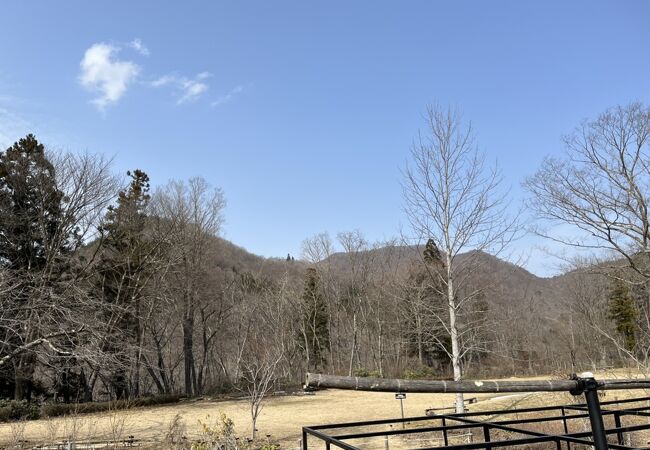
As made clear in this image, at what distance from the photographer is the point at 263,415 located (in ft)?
68.4

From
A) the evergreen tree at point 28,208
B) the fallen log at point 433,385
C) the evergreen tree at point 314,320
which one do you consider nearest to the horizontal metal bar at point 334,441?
the fallen log at point 433,385

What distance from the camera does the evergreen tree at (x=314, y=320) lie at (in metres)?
41.2

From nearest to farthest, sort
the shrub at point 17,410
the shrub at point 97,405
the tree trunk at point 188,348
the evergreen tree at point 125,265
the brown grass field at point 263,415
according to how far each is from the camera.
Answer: the brown grass field at point 263,415
the shrub at point 17,410
the shrub at point 97,405
the evergreen tree at point 125,265
the tree trunk at point 188,348

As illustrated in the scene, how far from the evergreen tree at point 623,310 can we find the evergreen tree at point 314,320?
2342 centimetres

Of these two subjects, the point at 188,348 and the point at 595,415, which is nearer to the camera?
the point at 595,415

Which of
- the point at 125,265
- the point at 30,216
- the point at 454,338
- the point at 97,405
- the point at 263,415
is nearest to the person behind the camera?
the point at 454,338

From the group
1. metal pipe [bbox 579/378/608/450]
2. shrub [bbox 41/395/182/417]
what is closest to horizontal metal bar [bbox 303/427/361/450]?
metal pipe [bbox 579/378/608/450]

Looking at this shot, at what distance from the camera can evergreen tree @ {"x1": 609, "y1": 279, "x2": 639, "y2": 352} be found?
38.2 m

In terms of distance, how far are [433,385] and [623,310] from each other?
4459 centimetres

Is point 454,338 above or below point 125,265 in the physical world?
below

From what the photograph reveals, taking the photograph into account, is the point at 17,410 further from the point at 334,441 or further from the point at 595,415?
the point at 595,415

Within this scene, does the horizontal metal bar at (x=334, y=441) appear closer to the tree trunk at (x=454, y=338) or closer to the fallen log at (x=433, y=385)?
the fallen log at (x=433, y=385)

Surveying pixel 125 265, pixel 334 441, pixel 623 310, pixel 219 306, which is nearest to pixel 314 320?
pixel 219 306

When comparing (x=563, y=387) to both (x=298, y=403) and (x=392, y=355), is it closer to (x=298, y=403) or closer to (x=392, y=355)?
(x=298, y=403)
